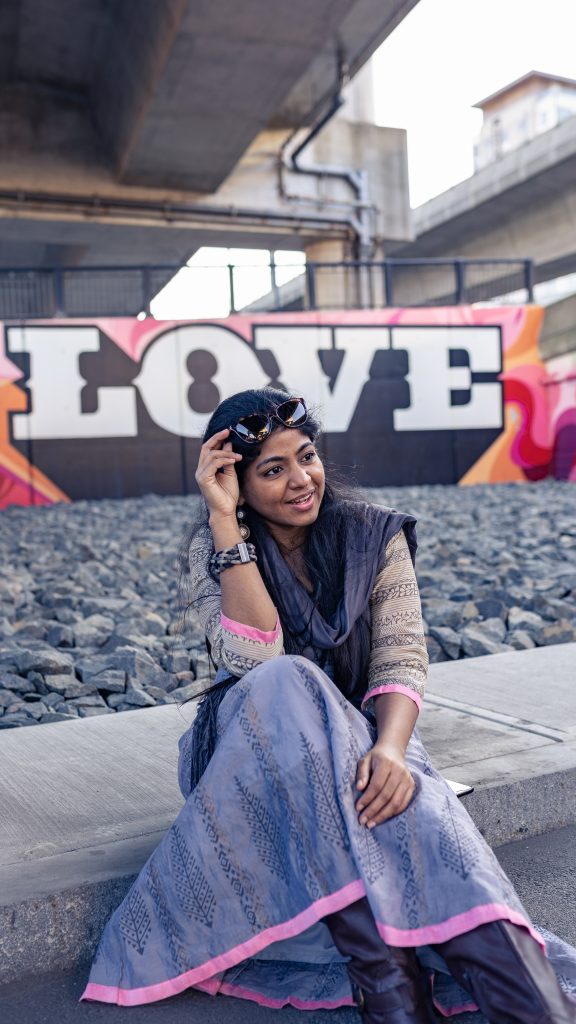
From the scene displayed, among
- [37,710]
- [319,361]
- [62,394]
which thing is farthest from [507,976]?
[319,361]

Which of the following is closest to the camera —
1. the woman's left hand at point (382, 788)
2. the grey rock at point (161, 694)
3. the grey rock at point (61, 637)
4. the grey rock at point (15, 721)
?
the woman's left hand at point (382, 788)

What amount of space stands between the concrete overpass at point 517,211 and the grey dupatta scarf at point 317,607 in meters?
18.8

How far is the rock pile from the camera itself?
4.09m

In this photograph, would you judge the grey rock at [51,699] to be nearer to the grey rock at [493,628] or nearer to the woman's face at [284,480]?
the woman's face at [284,480]

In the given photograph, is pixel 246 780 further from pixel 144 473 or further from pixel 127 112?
pixel 127 112

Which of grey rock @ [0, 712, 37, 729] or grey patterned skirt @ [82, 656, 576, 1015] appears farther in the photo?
grey rock @ [0, 712, 37, 729]

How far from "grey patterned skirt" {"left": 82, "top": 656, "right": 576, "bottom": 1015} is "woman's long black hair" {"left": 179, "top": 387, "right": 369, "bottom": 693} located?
27cm

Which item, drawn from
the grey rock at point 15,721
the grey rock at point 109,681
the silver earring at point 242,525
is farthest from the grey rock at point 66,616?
the silver earring at point 242,525

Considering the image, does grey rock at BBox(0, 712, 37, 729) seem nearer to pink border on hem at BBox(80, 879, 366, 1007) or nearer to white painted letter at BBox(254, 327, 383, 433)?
pink border on hem at BBox(80, 879, 366, 1007)

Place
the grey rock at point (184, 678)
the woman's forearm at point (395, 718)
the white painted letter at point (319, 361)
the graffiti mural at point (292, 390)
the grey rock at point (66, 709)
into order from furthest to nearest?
the white painted letter at point (319, 361)
the graffiti mural at point (292, 390)
the grey rock at point (184, 678)
the grey rock at point (66, 709)
the woman's forearm at point (395, 718)

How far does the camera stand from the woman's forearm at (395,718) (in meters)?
1.92

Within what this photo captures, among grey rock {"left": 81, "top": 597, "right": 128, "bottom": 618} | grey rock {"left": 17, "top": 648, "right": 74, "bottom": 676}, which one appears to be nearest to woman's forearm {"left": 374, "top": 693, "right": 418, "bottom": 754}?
grey rock {"left": 17, "top": 648, "right": 74, "bottom": 676}

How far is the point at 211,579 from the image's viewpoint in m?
2.29

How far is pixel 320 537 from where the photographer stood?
2.27 meters
